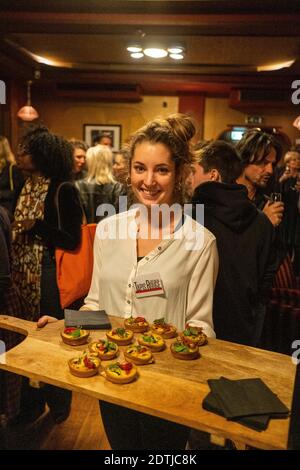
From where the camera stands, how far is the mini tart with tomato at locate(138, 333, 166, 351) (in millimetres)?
1398

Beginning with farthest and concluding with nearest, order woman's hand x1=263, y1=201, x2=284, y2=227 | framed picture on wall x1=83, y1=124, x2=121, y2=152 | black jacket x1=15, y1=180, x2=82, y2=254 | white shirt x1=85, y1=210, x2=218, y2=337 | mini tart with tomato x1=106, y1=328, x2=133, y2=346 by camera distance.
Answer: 1. framed picture on wall x1=83, y1=124, x2=121, y2=152
2. black jacket x1=15, y1=180, x2=82, y2=254
3. woman's hand x1=263, y1=201, x2=284, y2=227
4. white shirt x1=85, y1=210, x2=218, y2=337
5. mini tart with tomato x1=106, y1=328, x2=133, y2=346

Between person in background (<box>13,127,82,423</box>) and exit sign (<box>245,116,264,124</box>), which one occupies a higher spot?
exit sign (<box>245,116,264,124</box>)

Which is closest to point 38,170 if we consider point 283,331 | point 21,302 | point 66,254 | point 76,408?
point 66,254

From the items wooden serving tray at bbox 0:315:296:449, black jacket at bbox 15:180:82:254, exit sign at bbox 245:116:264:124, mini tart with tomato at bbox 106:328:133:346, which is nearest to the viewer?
wooden serving tray at bbox 0:315:296:449

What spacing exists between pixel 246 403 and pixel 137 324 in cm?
53

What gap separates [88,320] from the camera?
1529 millimetres

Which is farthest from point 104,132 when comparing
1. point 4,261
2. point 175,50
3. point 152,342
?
point 152,342

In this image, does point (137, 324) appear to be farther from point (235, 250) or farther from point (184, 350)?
point (235, 250)

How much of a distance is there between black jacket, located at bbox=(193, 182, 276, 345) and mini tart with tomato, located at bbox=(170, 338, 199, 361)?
0.50 meters

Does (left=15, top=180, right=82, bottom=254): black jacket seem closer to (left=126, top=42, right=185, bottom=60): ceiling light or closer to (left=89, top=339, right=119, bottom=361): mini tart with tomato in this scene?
(left=89, top=339, right=119, bottom=361): mini tart with tomato

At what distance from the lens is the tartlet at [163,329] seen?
1.47 m

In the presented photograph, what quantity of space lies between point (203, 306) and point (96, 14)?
3695 millimetres

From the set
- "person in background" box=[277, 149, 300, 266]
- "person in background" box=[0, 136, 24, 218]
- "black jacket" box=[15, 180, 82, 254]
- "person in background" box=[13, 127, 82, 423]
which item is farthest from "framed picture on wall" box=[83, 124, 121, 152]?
"black jacket" box=[15, 180, 82, 254]

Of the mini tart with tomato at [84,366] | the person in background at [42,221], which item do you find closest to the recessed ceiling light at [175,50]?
the person in background at [42,221]
